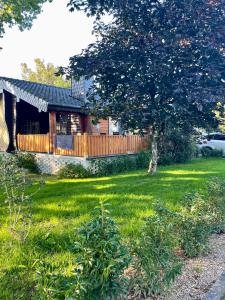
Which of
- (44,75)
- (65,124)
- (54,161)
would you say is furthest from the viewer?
(44,75)

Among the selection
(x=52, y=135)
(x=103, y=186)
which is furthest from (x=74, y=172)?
(x=103, y=186)

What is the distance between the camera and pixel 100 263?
220cm

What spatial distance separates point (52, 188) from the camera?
8703mm

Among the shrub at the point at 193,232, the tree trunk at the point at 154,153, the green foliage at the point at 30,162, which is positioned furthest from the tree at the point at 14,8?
the shrub at the point at 193,232

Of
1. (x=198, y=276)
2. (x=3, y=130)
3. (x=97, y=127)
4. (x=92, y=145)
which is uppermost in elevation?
(x=97, y=127)

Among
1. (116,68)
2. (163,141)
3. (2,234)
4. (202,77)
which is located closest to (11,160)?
(2,234)

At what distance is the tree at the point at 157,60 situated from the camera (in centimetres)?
662

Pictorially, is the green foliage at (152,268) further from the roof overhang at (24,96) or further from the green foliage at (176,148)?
the green foliage at (176,148)

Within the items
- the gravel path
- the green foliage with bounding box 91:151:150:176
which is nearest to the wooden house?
the green foliage with bounding box 91:151:150:176

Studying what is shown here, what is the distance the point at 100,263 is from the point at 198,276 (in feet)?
5.44

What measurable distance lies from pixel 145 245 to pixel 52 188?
6215 mm

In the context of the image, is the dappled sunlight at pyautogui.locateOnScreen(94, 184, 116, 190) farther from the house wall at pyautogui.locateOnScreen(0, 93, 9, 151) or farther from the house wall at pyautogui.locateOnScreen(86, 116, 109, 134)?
the house wall at pyautogui.locateOnScreen(86, 116, 109, 134)

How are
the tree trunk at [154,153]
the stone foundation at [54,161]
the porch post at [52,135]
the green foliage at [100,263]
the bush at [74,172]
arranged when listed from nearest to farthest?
1. the green foliage at [100,263]
2. the tree trunk at [154,153]
3. the bush at [74,172]
4. the stone foundation at [54,161]
5. the porch post at [52,135]

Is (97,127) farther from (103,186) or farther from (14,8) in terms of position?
(103,186)
